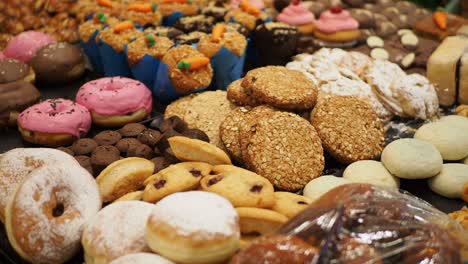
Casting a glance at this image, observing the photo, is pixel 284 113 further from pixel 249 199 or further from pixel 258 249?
pixel 258 249

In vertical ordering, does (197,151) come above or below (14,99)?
above

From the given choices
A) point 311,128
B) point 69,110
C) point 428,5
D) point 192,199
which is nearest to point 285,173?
point 311,128

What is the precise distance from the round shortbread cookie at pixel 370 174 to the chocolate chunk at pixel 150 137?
938 millimetres

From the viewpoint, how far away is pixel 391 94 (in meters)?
3.04

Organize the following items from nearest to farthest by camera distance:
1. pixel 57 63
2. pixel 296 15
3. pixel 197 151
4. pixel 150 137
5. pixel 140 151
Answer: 1. pixel 197 151
2. pixel 140 151
3. pixel 150 137
4. pixel 57 63
5. pixel 296 15

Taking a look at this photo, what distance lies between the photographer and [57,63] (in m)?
3.40

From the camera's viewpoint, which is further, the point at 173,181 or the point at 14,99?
the point at 14,99

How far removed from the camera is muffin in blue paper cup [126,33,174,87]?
3.24m

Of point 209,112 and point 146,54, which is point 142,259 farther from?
point 146,54

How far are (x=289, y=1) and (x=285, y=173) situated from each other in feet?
7.67

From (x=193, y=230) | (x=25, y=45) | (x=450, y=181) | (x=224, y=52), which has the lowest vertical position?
(x=450, y=181)

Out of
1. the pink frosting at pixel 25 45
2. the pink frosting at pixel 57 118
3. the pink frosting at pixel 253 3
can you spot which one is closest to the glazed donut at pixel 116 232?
the pink frosting at pixel 57 118

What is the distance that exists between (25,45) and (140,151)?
1651 mm

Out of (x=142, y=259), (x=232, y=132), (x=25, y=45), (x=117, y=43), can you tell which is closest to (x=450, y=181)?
(x=232, y=132)
